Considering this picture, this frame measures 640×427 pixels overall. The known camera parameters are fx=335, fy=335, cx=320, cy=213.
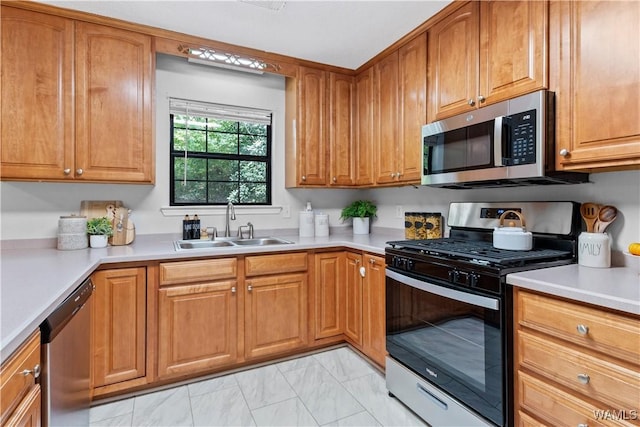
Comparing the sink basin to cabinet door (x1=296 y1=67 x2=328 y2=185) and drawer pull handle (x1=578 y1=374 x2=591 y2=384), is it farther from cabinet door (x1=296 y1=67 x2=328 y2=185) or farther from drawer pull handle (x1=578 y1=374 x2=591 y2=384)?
drawer pull handle (x1=578 y1=374 x2=591 y2=384)

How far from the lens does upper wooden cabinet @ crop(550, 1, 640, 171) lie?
1.29 m

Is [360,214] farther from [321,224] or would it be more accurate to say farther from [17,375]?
[17,375]

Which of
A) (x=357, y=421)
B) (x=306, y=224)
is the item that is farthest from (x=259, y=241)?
(x=357, y=421)

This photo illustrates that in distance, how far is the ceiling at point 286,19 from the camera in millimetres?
2027

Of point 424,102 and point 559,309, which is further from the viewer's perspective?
point 424,102

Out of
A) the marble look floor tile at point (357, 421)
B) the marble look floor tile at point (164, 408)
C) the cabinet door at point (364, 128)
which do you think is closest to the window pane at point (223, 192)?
the cabinet door at point (364, 128)

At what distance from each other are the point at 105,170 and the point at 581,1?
2.70m

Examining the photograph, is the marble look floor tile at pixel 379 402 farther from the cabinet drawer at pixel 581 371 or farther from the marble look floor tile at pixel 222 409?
the cabinet drawer at pixel 581 371

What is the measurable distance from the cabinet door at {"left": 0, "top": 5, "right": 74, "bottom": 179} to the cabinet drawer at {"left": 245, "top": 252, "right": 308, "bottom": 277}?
4.16 feet

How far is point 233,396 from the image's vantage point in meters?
2.04

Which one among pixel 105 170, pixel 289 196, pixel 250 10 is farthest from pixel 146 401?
pixel 250 10

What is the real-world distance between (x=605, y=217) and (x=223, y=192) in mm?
2574

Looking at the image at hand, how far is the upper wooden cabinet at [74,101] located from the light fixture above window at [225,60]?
299mm

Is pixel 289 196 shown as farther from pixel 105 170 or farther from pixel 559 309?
pixel 559 309
